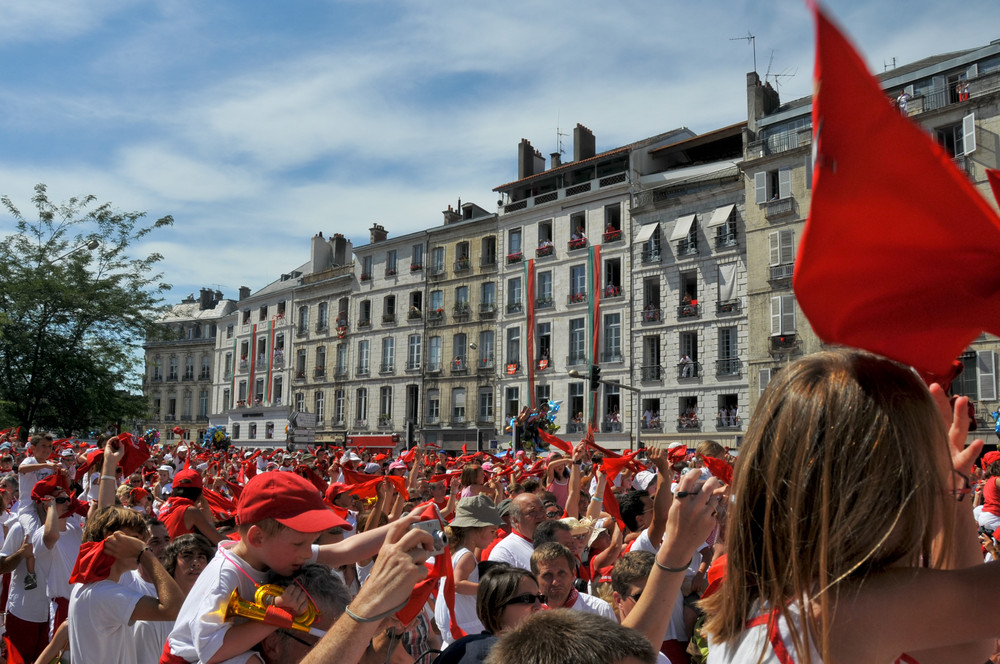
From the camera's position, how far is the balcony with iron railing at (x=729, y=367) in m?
33.7

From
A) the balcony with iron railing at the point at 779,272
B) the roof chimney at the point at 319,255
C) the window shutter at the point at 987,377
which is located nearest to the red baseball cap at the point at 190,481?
the window shutter at the point at 987,377

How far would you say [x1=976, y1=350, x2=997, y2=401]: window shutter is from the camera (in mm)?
27547

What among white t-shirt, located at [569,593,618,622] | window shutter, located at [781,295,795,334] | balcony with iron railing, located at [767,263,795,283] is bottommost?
white t-shirt, located at [569,593,618,622]

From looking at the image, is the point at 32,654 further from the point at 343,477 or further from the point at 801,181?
the point at 801,181

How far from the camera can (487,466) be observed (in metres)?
16.9

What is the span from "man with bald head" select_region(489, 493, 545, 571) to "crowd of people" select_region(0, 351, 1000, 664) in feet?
0.05

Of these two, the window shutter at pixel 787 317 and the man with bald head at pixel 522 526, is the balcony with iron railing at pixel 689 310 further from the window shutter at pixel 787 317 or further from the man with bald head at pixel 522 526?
the man with bald head at pixel 522 526

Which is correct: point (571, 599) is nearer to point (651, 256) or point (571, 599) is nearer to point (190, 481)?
point (190, 481)

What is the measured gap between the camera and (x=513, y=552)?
19.2 feet

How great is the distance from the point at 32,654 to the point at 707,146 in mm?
38236

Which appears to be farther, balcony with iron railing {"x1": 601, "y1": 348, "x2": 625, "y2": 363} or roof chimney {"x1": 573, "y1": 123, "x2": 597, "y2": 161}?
roof chimney {"x1": 573, "y1": 123, "x2": 597, "y2": 161}

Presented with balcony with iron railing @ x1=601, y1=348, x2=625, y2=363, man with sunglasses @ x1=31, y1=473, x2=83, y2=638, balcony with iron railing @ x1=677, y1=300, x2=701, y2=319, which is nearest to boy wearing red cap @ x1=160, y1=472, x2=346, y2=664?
man with sunglasses @ x1=31, y1=473, x2=83, y2=638

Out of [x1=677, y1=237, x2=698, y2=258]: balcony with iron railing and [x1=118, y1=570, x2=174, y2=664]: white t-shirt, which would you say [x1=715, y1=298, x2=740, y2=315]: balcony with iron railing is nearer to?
[x1=677, y1=237, x2=698, y2=258]: balcony with iron railing

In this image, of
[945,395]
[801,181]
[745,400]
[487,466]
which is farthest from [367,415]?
[945,395]
